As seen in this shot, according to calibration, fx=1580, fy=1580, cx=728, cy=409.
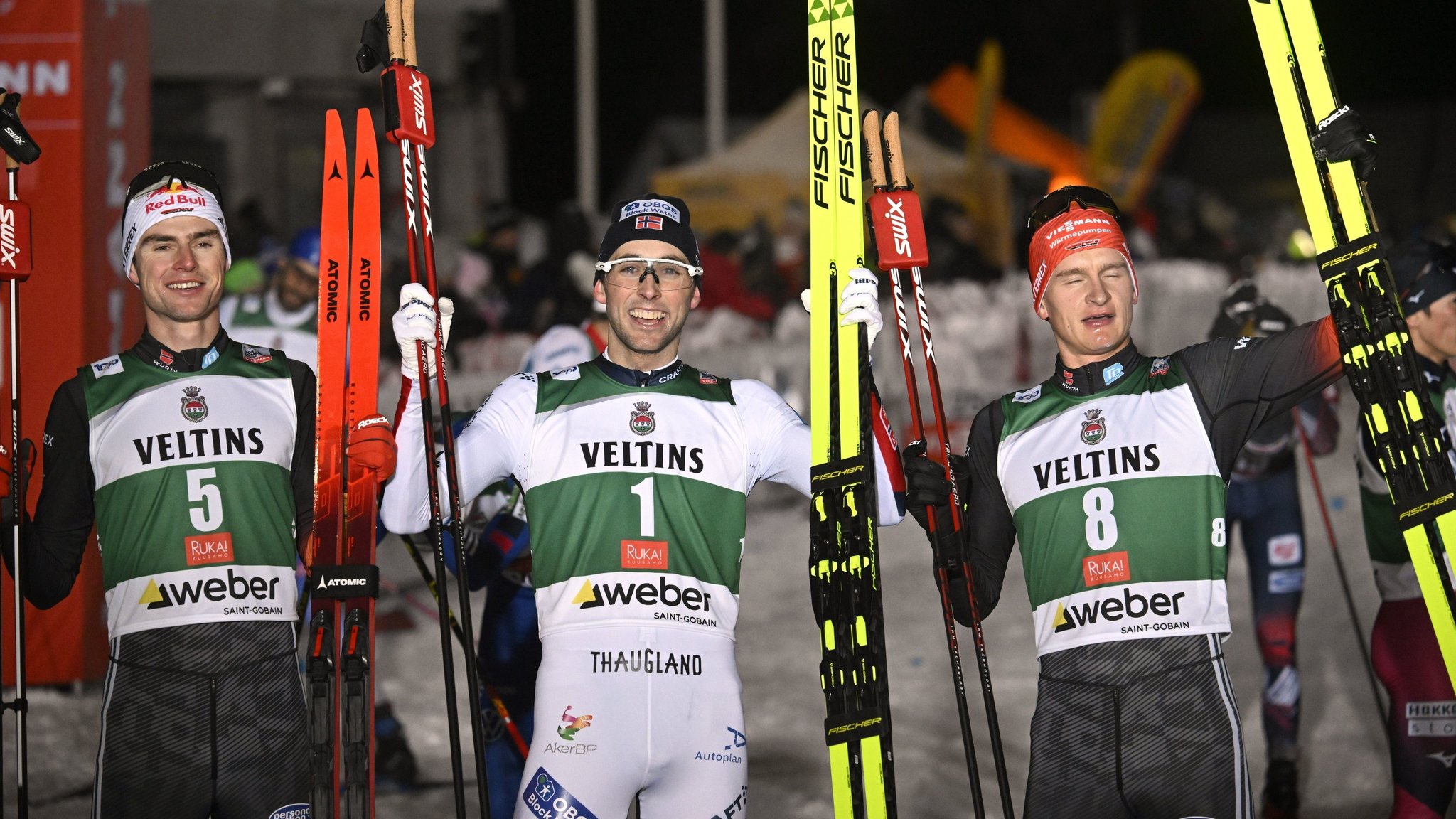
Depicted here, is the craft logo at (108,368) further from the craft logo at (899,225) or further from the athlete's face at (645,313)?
the craft logo at (899,225)

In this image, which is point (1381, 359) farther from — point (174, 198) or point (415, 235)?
point (174, 198)

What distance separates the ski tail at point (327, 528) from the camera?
4239 mm

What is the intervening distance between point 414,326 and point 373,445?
0.33m

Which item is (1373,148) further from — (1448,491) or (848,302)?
(848,302)

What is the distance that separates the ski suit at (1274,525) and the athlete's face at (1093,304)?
257 centimetres

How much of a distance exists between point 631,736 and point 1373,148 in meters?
2.50

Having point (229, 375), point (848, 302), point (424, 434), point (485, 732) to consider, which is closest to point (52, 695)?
point (485, 732)

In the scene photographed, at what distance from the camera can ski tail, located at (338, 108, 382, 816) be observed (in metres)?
4.28

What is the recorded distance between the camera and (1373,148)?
13.8 feet

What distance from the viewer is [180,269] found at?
4.47 m

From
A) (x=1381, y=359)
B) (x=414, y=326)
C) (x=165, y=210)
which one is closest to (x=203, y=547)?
(x=414, y=326)

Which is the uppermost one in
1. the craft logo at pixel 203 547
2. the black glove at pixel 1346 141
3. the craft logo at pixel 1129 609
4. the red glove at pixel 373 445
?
the black glove at pixel 1346 141

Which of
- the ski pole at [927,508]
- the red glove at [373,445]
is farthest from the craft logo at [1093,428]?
Answer: the red glove at [373,445]

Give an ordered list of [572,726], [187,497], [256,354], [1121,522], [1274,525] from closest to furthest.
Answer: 1. [572,726]
2. [1121,522]
3. [187,497]
4. [256,354]
5. [1274,525]
